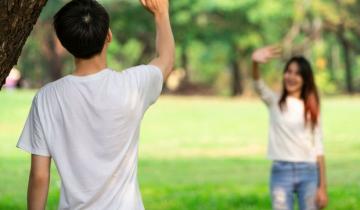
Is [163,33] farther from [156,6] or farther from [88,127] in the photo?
[88,127]

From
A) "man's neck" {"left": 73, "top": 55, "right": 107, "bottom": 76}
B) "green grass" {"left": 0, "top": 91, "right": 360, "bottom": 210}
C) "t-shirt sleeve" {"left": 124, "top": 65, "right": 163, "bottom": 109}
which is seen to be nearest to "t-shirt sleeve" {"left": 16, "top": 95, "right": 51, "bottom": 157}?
"man's neck" {"left": 73, "top": 55, "right": 107, "bottom": 76}

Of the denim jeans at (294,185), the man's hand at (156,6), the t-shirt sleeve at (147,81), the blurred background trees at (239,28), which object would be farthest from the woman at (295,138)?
the blurred background trees at (239,28)

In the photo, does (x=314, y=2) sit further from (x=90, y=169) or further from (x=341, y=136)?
(x=90, y=169)

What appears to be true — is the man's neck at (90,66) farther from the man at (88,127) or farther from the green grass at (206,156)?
the green grass at (206,156)

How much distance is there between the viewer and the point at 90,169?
2898mm

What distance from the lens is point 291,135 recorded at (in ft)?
21.2

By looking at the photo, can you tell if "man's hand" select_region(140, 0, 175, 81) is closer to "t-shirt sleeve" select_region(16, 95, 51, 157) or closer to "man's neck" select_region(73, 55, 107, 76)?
"man's neck" select_region(73, 55, 107, 76)

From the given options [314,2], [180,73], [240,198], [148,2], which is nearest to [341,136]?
[240,198]

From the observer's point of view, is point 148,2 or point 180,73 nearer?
point 148,2

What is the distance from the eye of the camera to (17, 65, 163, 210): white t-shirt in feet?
9.48

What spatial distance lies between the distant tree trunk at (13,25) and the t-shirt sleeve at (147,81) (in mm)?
686

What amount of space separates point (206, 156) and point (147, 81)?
19.3 m

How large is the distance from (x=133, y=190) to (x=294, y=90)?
12.9 ft

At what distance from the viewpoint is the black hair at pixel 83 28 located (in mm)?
2957
